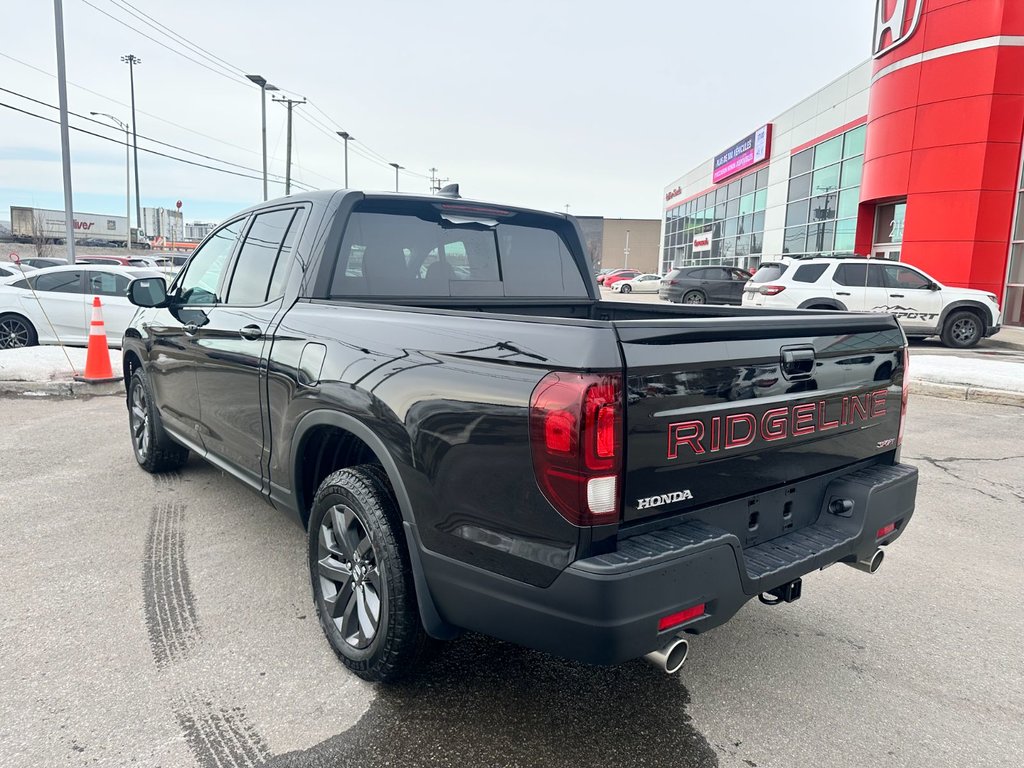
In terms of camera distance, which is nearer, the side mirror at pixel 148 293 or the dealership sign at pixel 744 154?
the side mirror at pixel 148 293

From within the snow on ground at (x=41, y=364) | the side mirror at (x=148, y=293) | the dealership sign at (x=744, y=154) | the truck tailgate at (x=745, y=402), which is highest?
the dealership sign at (x=744, y=154)

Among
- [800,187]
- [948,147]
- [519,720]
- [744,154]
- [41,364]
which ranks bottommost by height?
[519,720]

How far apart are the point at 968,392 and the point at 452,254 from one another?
8202 millimetres

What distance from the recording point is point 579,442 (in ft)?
6.47

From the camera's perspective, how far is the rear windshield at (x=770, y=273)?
15133 millimetres

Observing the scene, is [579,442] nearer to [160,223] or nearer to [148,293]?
[148,293]

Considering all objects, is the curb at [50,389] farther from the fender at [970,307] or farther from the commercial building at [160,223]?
the commercial building at [160,223]

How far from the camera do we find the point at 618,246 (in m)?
104

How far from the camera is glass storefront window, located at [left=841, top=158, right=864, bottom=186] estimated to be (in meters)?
24.9

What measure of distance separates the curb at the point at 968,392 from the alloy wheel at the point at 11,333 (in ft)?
43.0

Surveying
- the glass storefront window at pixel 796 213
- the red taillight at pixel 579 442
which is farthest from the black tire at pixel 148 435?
the glass storefront window at pixel 796 213

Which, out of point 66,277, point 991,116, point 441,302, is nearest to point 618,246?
point 991,116

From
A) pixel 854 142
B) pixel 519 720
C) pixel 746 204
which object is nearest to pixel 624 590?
pixel 519 720

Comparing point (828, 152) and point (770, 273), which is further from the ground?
point (828, 152)
